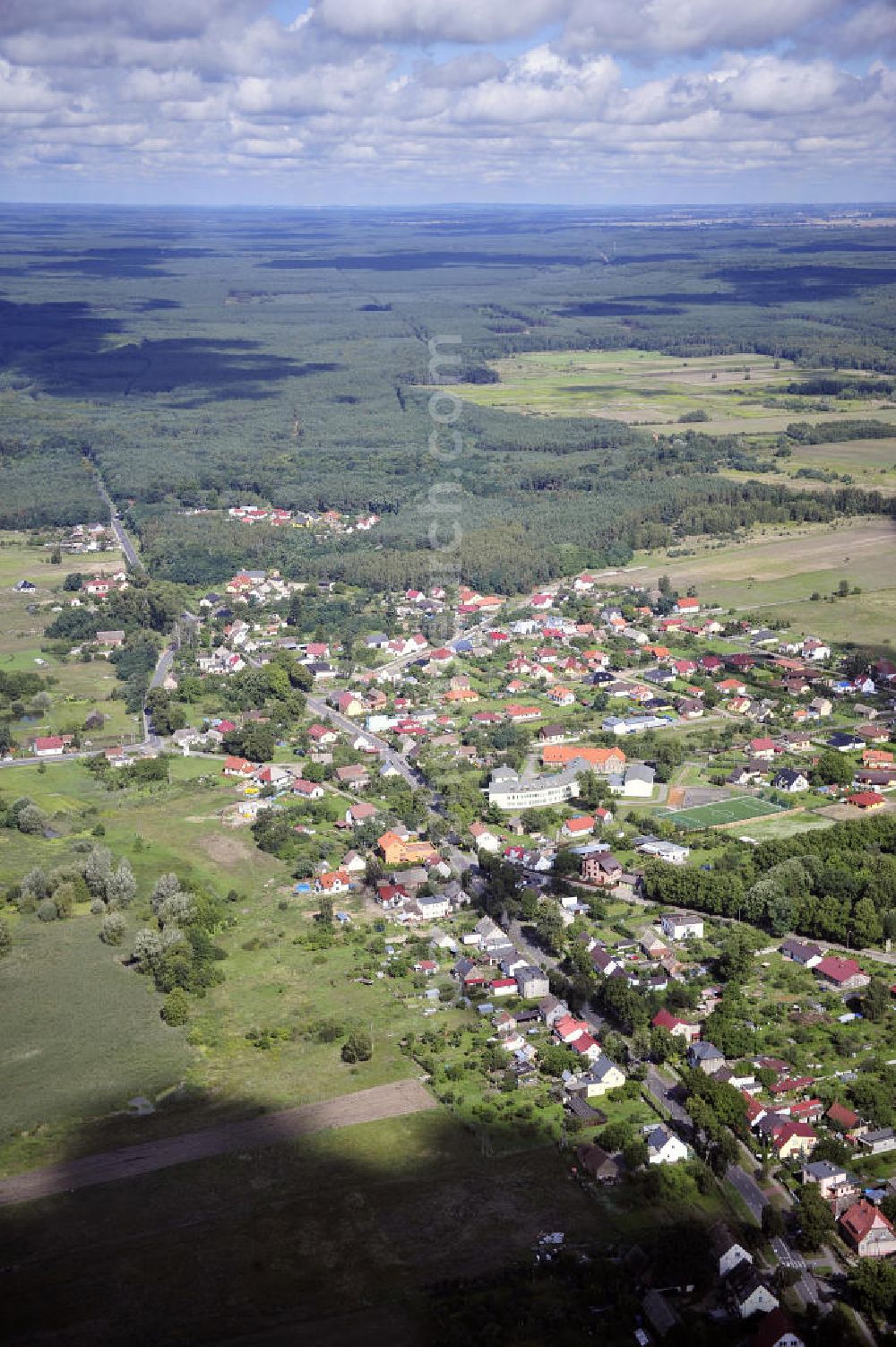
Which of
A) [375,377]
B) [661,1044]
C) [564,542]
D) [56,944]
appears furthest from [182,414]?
[661,1044]

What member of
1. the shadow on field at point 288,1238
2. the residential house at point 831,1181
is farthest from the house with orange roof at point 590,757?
the residential house at point 831,1181

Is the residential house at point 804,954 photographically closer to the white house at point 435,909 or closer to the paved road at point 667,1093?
the paved road at point 667,1093

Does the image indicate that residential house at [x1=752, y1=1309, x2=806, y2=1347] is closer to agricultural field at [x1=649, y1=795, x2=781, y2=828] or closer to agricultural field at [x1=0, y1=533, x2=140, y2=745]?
agricultural field at [x1=649, y1=795, x2=781, y2=828]

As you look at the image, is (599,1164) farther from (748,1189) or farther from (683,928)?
(683,928)

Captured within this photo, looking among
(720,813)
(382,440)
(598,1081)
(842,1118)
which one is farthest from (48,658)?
(382,440)

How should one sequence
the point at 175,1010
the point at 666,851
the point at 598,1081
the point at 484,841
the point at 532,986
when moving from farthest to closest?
the point at 484,841 < the point at 666,851 < the point at 532,986 < the point at 175,1010 < the point at 598,1081

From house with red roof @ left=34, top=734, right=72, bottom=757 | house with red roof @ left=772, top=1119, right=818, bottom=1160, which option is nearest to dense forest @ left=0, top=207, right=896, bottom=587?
house with red roof @ left=34, top=734, right=72, bottom=757

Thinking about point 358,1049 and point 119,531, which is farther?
point 119,531
